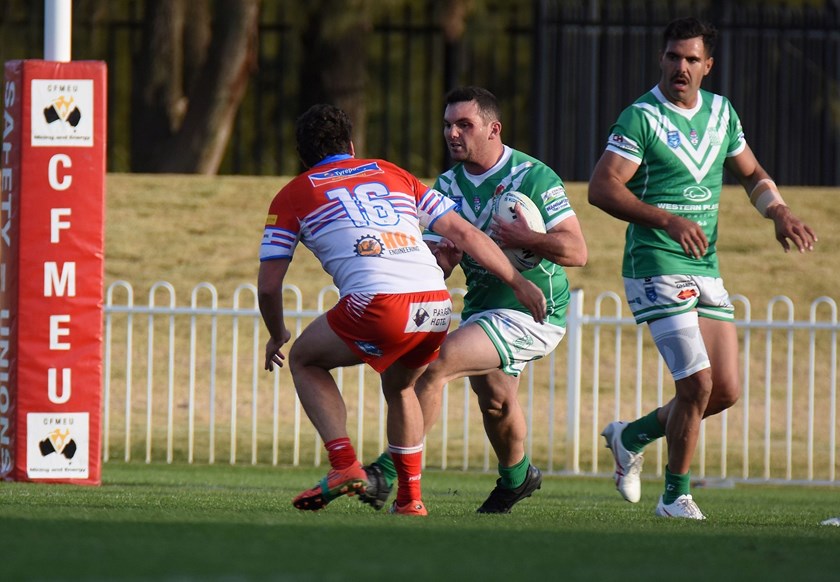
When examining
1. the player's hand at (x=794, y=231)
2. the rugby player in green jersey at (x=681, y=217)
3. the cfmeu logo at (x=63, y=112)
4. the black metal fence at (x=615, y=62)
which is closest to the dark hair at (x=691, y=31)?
the rugby player in green jersey at (x=681, y=217)

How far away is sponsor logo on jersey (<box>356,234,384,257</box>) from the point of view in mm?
5441

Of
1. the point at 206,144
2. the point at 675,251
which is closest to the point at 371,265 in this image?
the point at 675,251

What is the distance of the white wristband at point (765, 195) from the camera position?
Answer: 6.37 m

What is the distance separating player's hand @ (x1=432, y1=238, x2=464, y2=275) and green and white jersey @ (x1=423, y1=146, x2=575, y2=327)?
0.09 m

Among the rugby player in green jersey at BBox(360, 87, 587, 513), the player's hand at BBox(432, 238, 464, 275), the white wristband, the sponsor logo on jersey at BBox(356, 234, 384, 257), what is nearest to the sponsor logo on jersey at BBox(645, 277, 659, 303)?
the rugby player in green jersey at BBox(360, 87, 587, 513)

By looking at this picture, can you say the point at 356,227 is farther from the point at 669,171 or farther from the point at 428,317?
the point at 669,171

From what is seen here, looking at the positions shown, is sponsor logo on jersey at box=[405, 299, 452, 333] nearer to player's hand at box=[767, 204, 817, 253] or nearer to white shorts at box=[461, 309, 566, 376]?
white shorts at box=[461, 309, 566, 376]

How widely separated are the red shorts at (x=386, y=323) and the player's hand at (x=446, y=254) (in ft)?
1.43

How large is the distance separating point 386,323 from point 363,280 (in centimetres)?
19

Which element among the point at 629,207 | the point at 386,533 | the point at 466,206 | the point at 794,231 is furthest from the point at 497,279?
the point at 386,533

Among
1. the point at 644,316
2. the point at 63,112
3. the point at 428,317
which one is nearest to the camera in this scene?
the point at 428,317

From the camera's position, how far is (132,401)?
11.3 meters

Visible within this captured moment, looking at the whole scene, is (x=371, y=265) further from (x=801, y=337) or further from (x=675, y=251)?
(x=801, y=337)

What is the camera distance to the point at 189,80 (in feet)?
57.4
